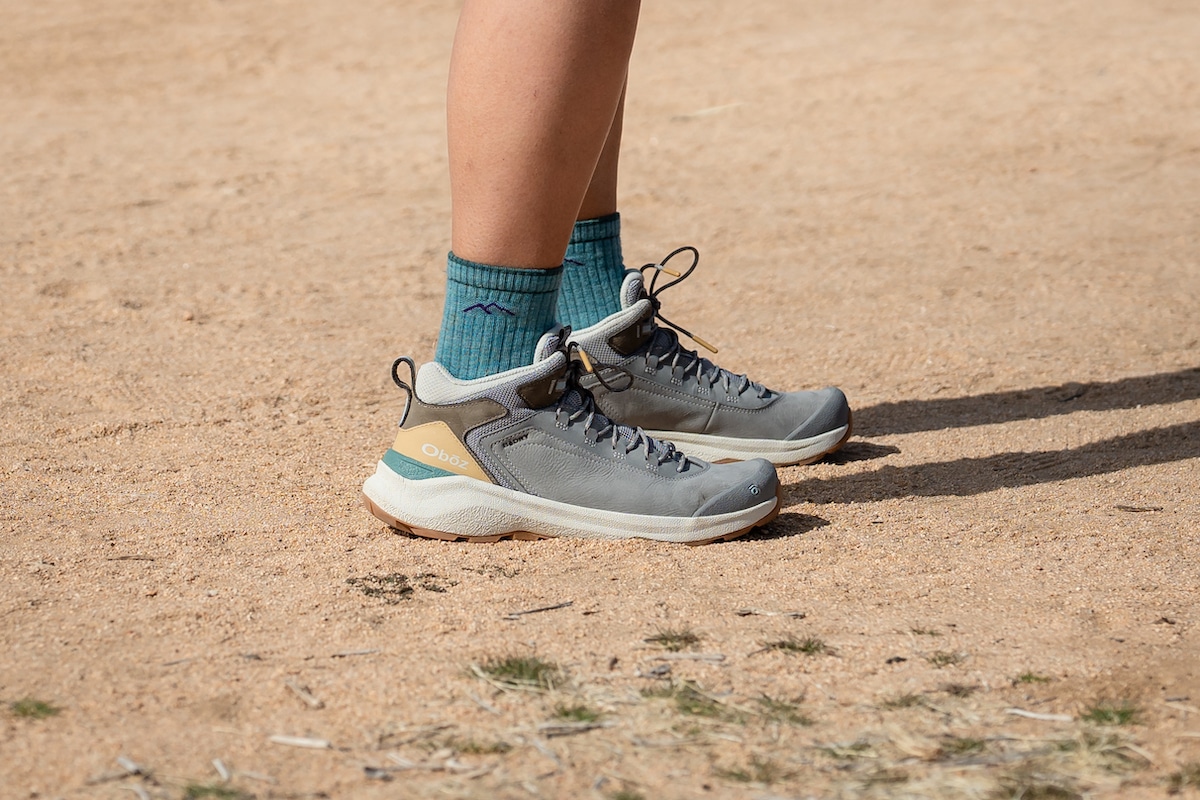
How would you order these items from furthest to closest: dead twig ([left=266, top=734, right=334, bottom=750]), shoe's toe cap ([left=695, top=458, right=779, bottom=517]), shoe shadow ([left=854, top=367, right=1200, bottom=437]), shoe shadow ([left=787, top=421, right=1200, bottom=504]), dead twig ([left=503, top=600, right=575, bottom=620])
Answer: shoe shadow ([left=854, top=367, right=1200, bottom=437]) → shoe shadow ([left=787, top=421, right=1200, bottom=504]) → shoe's toe cap ([left=695, top=458, right=779, bottom=517]) → dead twig ([left=503, top=600, right=575, bottom=620]) → dead twig ([left=266, top=734, right=334, bottom=750])

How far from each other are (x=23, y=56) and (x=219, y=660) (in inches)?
243

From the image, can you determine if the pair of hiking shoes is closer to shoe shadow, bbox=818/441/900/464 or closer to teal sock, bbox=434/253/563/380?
teal sock, bbox=434/253/563/380

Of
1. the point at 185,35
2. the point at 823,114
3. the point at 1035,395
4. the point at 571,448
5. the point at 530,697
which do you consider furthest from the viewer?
the point at 185,35

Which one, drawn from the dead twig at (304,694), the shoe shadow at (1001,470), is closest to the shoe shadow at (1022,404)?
the shoe shadow at (1001,470)

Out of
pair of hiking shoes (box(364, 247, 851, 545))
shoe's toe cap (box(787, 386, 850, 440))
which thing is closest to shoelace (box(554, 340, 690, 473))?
pair of hiking shoes (box(364, 247, 851, 545))

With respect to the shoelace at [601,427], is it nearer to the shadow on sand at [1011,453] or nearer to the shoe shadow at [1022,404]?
the shadow on sand at [1011,453]

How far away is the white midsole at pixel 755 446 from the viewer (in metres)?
2.31

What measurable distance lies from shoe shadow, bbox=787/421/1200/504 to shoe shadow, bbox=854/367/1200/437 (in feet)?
0.63

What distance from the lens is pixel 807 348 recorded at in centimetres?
305

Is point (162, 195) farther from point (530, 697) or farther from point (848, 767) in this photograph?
point (848, 767)

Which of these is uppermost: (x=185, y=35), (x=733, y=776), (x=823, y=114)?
(x=185, y=35)

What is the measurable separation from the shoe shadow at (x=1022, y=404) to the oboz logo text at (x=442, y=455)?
931mm

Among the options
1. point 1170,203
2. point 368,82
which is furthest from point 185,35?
point 1170,203

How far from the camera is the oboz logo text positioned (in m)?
1.91
